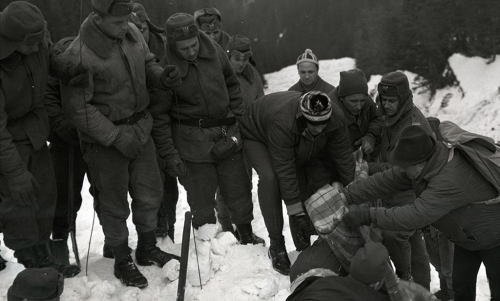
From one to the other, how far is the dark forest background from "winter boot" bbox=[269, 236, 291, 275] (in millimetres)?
3744

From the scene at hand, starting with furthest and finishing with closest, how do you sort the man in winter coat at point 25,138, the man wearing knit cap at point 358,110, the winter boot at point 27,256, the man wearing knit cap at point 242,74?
the man wearing knit cap at point 242,74 → the man wearing knit cap at point 358,110 → the winter boot at point 27,256 → the man in winter coat at point 25,138

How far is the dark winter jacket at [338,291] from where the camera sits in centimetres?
227

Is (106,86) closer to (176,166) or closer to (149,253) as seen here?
(176,166)

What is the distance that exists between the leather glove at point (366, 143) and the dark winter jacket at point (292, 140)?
0.30m

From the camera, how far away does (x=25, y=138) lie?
319 cm

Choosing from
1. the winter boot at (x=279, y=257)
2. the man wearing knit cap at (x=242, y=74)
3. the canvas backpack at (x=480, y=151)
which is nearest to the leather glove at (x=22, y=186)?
the winter boot at (x=279, y=257)

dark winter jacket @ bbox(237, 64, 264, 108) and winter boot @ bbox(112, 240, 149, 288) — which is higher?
dark winter jacket @ bbox(237, 64, 264, 108)

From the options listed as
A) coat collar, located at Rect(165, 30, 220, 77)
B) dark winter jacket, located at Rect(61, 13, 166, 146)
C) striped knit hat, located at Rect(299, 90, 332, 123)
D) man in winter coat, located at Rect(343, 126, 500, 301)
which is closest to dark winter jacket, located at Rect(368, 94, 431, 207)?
man in winter coat, located at Rect(343, 126, 500, 301)

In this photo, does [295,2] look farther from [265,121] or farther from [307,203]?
[307,203]

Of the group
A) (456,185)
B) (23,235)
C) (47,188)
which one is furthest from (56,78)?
(456,185)

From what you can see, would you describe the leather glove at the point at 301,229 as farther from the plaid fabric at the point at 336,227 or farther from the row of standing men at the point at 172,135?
the plaid fabric at the point at 336,227

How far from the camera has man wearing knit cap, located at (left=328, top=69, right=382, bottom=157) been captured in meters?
3.82

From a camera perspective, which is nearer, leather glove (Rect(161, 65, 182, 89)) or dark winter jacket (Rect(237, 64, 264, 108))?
leather glove (Rect(161, 65, 182, 89))

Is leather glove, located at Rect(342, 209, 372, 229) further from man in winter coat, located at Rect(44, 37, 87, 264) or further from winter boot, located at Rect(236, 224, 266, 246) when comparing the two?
man in winter coat, located at Rect(44, 37, 87, 264)
